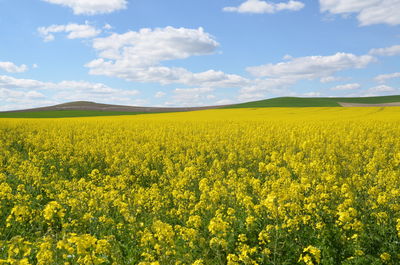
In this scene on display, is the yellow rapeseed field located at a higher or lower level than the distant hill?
lower

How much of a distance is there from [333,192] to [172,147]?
8.71 m

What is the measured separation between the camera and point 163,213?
714 centimetres

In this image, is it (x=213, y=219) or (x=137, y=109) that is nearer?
(x=213, y=219)

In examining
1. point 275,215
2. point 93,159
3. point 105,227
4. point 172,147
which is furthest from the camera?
point 172,147

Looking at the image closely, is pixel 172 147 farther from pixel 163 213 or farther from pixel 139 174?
pixel 163 213

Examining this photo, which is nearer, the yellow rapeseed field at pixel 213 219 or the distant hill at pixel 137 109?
the yellow rapeseed field at pixel 213 219

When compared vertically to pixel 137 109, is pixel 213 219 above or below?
below

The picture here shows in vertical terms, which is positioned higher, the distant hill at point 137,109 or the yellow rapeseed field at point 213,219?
the distant hill at point 137,109

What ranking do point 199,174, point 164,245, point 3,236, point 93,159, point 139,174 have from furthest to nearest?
point 93,159
point 139,174
point 199,174
point 3,236
point 164,245

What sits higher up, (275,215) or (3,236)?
(275,215)

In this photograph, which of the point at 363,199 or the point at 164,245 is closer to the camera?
the point at 164,245

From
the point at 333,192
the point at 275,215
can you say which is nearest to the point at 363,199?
the point at 333,192

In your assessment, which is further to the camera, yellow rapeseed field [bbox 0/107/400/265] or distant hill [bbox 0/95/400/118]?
distant hill [bbox 0/95/400/118]

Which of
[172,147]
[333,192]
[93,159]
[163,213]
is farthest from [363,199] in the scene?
[93,159]
